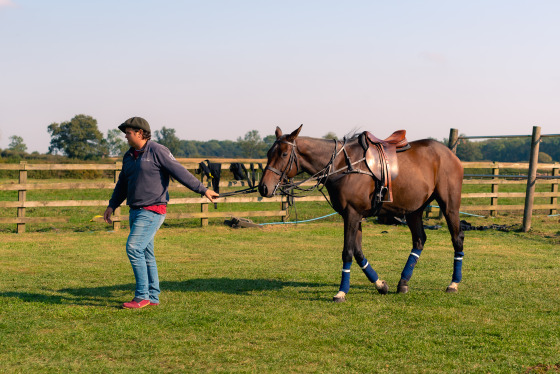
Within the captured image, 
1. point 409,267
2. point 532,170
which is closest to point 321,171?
point 409,267

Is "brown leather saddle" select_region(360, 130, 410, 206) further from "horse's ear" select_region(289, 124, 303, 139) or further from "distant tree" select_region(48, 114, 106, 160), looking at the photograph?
"distant tree" select_region(48, 114, 106, 160)

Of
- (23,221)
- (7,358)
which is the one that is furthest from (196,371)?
(23,221)

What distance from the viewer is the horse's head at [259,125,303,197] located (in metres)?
6.71

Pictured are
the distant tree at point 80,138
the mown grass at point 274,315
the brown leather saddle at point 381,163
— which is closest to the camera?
the mown grass at point 274,315

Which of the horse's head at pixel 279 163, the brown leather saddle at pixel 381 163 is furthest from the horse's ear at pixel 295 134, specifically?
the brown leather saddle at pixel 381 163

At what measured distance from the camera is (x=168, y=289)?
24.8ft

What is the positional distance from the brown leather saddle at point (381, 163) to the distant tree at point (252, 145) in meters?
141

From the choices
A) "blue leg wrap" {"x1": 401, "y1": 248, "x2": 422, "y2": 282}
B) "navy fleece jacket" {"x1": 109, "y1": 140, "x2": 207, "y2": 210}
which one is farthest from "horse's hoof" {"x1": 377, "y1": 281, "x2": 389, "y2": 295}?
"navy fleece jacket" {"x1": 109, "y1": 140, "x2": 207, "y2": 210}

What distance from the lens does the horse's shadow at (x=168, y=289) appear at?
22.6ft

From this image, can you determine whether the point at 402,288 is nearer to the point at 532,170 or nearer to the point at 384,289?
A: the point at 384,289

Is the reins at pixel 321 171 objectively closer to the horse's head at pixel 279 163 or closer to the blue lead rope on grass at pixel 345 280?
the horse's head at pixel 279 163

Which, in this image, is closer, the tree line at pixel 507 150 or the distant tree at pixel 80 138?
the tree line at pixel 507 150

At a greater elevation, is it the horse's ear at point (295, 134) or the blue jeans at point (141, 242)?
the horse's ear at point (295, 134)

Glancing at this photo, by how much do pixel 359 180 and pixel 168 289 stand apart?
2971 mm
